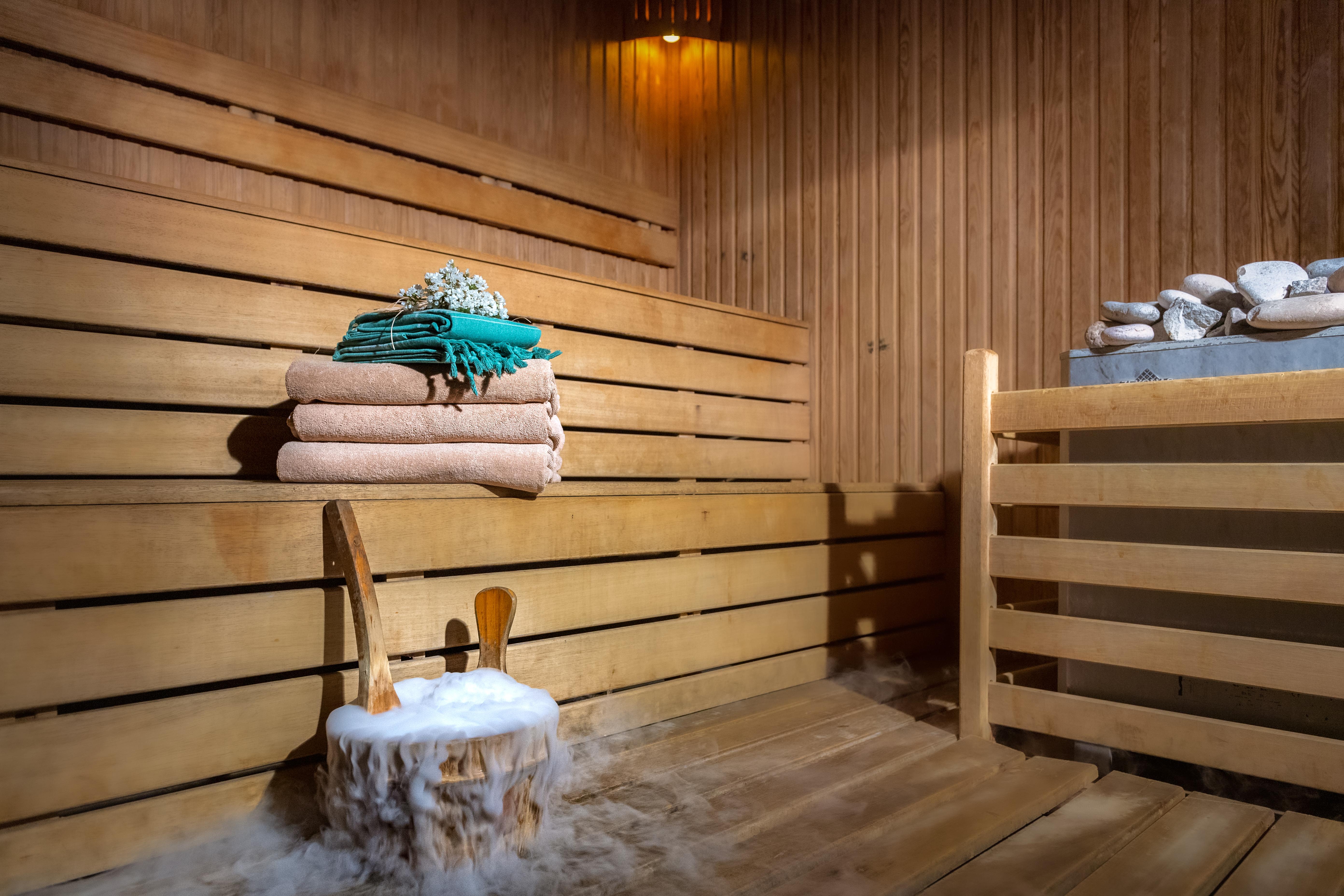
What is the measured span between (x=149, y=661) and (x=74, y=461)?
77 centimetres

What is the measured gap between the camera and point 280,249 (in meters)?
2.25

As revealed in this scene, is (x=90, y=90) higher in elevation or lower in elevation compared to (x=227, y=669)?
higher

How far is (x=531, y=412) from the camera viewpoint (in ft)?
6.06

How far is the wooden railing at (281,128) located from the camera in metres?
2.40

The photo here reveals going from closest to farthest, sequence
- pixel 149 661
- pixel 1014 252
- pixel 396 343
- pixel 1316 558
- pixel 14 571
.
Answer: pixel 14 571
pixel 149 661
pixel 1316 558
pixel 396 343
pixel 1014 252

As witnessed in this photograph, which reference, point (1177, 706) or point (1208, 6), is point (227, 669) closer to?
point (1177, 706)

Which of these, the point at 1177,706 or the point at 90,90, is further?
the point at 90,90

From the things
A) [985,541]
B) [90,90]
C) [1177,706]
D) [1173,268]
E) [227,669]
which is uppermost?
[90,90]

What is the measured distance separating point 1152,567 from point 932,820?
2.44 feet

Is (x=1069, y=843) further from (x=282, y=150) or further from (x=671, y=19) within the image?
(x=671, y=19)

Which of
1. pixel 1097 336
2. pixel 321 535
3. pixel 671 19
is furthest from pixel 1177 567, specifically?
pixel 671 19

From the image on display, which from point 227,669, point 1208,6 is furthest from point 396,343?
point 1208,6

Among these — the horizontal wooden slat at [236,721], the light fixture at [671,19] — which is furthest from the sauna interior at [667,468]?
the light fixture at [671,19]

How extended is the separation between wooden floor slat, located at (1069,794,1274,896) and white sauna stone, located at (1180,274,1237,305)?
121cm
